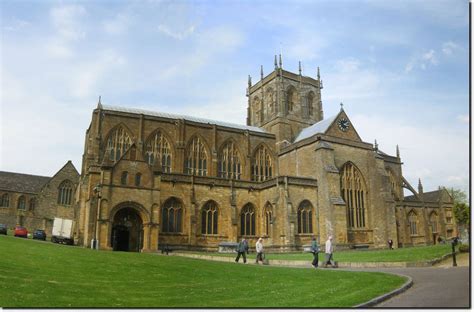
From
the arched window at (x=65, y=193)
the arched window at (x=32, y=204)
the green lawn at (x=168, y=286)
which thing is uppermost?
the arched window at (x=65, y=193)

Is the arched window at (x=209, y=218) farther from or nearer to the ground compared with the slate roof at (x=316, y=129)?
nearer to the ground

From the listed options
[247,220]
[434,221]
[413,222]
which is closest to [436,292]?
[247,220]

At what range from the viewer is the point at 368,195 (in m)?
50.3

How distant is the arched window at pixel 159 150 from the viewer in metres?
49.7

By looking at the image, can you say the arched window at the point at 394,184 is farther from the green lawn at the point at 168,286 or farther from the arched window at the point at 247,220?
the green lawn at the point at 168,286

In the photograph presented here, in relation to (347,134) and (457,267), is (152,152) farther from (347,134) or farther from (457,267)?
(457,267)

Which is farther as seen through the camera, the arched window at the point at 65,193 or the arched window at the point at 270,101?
the arched window at the point at 65,193

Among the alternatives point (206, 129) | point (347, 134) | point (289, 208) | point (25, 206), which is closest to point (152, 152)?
point (206, 129)

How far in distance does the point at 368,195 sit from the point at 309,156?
828 cm

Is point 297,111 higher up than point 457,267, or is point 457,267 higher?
point 297,111

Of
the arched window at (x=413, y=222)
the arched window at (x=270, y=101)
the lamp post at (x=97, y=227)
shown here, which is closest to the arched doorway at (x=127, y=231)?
the lamp post at (x=97, y=227)

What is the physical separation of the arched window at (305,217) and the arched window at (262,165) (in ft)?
32.4

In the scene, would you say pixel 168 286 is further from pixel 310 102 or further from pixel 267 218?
pixel 310 102

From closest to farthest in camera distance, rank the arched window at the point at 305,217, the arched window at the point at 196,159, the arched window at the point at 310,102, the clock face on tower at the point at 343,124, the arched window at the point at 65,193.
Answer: the arched window at the point at 305,217 → the clock face on tower at the point at 343,124 → the arched window at the point at 196,159 → the arched window at the point at 310,102 → the arched window at the point at 65,193
